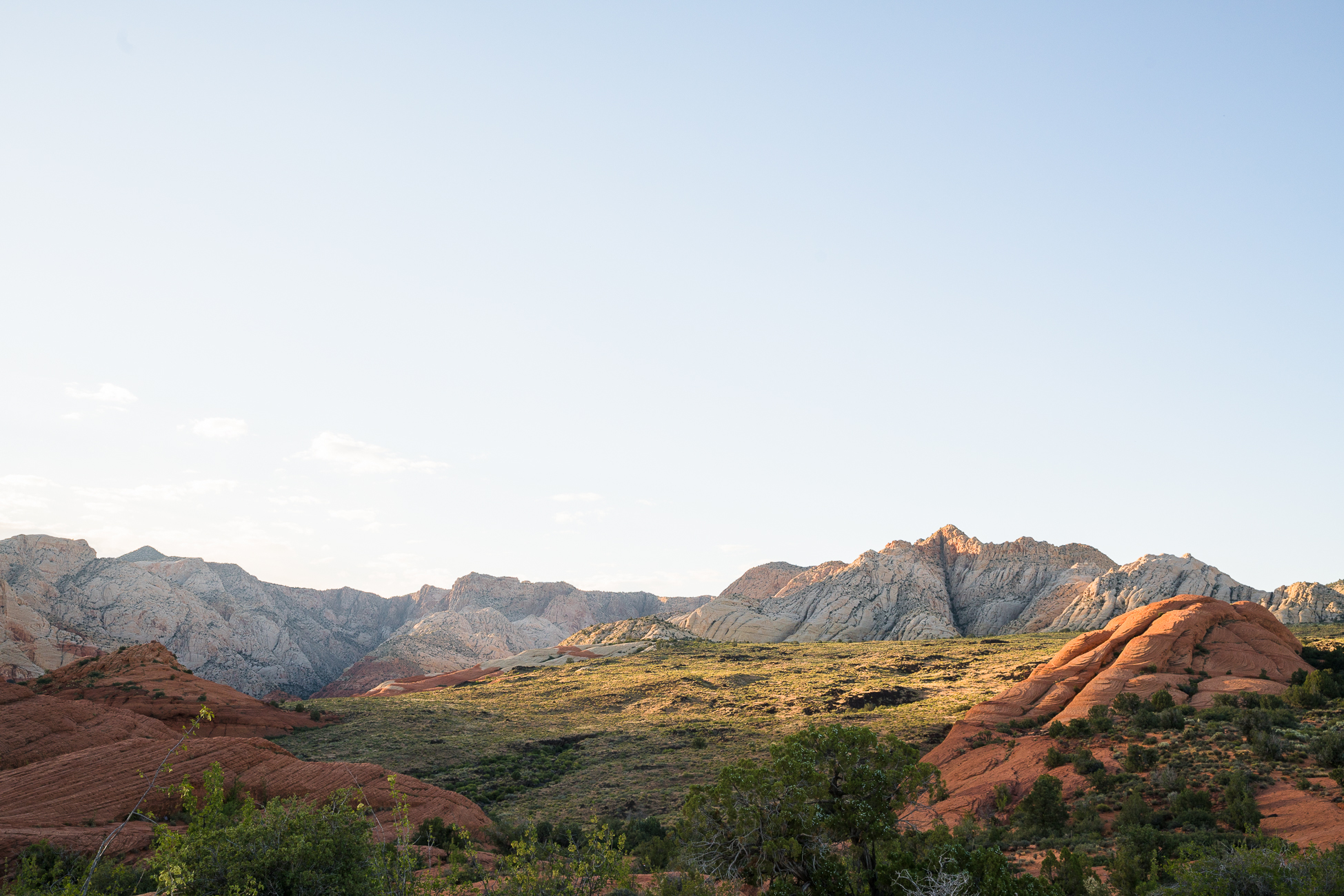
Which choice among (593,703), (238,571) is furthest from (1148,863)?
(238,571)

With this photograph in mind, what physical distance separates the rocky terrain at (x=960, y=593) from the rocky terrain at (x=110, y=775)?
8432 cm

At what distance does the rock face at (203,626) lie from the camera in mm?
77062

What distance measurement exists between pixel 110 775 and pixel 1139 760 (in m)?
36.8

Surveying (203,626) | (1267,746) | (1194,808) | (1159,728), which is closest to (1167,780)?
(1194,808)

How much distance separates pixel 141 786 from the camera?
22438 mm

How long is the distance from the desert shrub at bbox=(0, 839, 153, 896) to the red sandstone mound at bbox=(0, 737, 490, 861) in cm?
103

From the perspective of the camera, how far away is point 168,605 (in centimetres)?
11219

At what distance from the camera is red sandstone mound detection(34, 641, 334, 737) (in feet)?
155

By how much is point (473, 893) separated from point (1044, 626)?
4120 inches

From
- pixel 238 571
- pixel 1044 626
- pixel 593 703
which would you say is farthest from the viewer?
pixel 238 571

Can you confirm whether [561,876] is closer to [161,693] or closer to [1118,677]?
[1118,677]

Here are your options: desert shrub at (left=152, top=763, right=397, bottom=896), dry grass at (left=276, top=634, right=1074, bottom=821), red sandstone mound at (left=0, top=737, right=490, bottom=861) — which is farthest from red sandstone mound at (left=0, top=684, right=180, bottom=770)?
desert shrub at (left=152, top=763, right=397, bottom=896)

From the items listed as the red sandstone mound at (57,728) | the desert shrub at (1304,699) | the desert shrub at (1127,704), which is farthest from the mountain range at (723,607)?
the desert shrub at (1127,704)

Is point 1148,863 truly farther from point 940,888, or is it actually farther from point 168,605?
point 168,605
